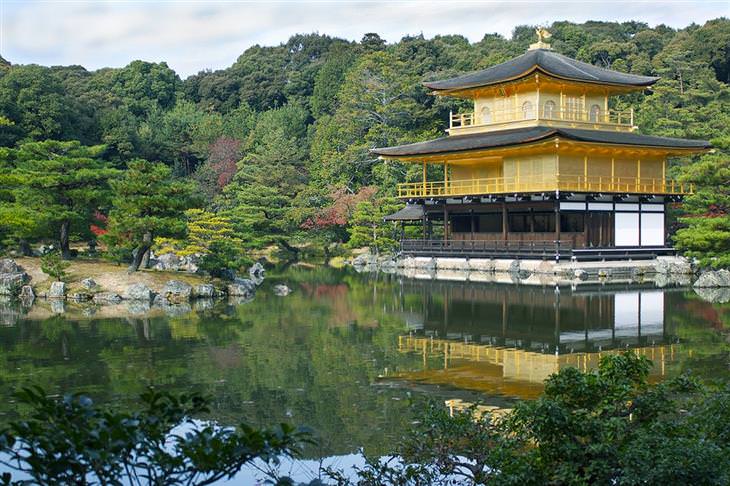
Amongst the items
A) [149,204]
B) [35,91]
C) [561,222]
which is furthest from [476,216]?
[35,91]

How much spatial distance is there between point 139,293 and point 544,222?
55.8 feet

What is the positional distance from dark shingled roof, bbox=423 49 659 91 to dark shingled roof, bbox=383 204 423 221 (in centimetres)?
532

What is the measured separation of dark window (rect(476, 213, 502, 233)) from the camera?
119ft

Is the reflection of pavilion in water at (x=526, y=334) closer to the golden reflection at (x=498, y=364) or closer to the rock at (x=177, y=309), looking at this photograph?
the golden reflection at (x=498, y=364)

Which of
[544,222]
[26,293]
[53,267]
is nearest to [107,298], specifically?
[53,267]

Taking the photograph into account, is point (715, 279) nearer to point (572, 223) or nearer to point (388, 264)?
point (572, 223)

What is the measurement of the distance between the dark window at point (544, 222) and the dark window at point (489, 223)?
2094mm

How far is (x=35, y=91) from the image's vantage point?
4362 centimetres

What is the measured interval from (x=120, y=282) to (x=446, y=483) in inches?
743

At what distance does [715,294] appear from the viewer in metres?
24.0

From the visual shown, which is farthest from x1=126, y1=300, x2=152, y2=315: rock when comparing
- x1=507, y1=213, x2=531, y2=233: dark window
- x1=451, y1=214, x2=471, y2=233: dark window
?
x1=451, y1=214, x2=471, y2=233: dark window

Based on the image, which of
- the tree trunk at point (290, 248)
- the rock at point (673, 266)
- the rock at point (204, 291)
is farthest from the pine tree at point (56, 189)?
the rock at point (673, 266)

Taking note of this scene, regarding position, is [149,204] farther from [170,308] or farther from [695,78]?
[695,78]

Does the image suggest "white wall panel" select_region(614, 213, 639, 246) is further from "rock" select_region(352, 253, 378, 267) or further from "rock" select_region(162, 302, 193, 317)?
"rock" select_region(162, 302, 193, 317)
